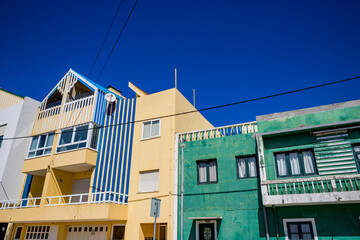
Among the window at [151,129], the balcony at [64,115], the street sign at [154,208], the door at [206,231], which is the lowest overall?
the door at [206,231]

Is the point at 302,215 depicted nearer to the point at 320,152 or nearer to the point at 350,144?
the point at 320,152

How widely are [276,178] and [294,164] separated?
1110 millimetres

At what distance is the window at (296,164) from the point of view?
44.4ft

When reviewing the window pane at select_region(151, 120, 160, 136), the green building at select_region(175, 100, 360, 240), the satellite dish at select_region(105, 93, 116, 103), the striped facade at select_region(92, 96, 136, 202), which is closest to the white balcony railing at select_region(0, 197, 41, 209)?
the striped facade at select_region(92, 96, 136, 202)

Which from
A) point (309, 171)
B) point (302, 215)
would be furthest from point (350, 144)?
point (302, 215)

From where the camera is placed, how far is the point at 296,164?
1384 cm

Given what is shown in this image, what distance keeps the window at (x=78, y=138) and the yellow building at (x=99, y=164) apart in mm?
69

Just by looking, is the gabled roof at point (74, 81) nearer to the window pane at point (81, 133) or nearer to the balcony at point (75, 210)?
the window pane at point (81, 133)

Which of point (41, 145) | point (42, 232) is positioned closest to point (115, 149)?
point (41, 145)

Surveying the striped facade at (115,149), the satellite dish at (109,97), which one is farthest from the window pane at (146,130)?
the satellite dish at (109,97)

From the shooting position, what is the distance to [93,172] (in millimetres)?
19062

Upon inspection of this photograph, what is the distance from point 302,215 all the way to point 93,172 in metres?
12.9

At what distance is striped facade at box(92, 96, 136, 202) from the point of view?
712 inches

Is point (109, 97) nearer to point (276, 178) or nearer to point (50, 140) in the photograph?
point (50, 140)
